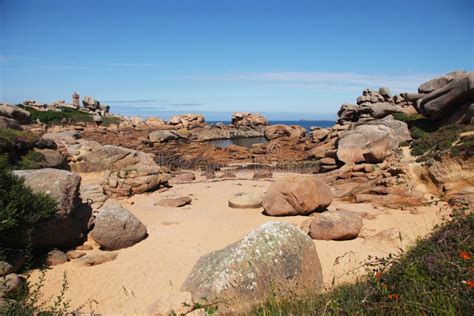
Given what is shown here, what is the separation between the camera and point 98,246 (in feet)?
37.2

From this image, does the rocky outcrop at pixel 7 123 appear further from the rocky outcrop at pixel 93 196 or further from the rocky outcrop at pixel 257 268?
the rocky outcrop at pixel 257 268

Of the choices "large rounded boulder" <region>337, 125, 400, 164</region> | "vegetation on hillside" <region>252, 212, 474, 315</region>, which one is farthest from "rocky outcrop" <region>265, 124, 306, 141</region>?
"vegetation on hillside" <region>252, 212, 474, 315</region>

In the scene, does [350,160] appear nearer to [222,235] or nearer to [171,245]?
[222,235]

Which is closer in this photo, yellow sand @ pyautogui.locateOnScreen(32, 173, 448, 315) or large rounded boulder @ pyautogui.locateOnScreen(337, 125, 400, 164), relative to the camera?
yellow sand @ pyautogui.locateOnScreen(32, 173, 448, 315)

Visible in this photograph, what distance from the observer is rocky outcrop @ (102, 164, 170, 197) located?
18.2 meters

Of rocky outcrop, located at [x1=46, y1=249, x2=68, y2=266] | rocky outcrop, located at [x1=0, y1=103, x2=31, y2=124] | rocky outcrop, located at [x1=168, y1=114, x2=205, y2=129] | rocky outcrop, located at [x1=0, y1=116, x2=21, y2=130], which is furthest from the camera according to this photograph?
rocky outcrop, located at [x1=168, y1=114, x2=205, y2=129]

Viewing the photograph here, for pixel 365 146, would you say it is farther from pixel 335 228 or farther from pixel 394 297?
pixel 394 297

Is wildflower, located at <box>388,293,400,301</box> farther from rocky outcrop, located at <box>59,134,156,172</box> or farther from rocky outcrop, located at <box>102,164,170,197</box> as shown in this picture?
rocky outcrop, located at <box>59,134,156,172</box>

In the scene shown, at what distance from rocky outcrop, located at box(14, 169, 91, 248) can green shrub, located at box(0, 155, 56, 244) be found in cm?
37

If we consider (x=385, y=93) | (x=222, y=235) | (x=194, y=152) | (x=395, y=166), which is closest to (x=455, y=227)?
(x=222, y=235)

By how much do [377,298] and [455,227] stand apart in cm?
336

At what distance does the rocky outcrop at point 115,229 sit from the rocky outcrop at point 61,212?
0.55 metres

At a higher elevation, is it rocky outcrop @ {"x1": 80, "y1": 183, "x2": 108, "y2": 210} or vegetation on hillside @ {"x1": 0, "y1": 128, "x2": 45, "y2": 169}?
vegetation on hillside @ {"x1": 0, "y1": 128, "x2": 45, "y2": 169}

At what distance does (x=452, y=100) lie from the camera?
24.9m
